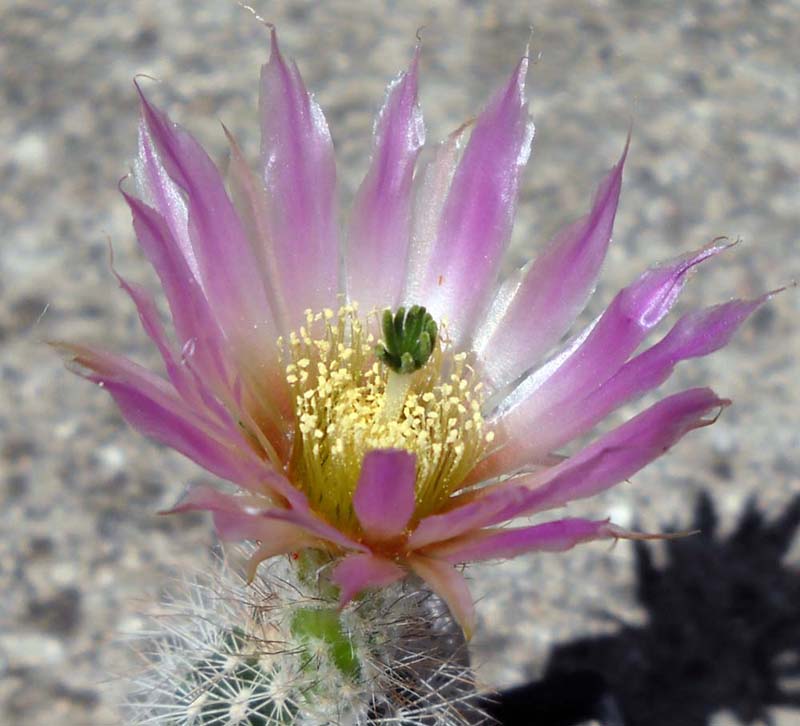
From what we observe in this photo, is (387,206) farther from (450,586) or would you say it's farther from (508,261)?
(508,261)

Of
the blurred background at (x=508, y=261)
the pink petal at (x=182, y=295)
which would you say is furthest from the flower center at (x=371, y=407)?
the blurred background at (x=508, y=261)

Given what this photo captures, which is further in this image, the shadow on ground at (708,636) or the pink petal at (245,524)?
the shadow on ground at (708,636)

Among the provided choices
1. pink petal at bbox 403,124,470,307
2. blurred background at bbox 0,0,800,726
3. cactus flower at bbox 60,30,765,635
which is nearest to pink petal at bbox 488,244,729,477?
cactus flower at bbox 60,30,765,635

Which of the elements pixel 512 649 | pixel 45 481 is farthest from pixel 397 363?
pixel 45 481

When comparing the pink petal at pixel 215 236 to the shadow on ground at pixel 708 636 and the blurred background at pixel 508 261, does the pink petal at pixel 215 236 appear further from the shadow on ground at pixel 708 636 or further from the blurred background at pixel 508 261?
the shadow on ground at pixel 708 636

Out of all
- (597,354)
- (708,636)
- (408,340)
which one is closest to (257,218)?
(408,340)

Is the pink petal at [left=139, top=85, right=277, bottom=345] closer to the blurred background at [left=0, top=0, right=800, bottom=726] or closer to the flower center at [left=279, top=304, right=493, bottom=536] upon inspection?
the flower center at [left=279, top=304, right=493, bottom=536]

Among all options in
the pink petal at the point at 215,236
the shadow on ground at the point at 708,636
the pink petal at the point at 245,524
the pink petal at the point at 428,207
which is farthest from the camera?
the shadow on ground at the point at 708,636

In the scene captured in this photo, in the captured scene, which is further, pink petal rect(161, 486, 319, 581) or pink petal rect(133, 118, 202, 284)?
pink petal rect(133, 118, 202, 284)
